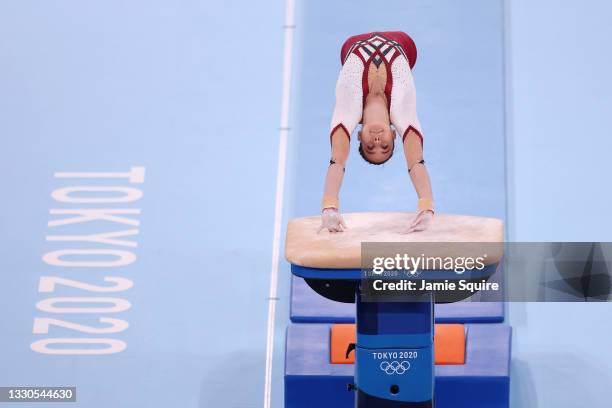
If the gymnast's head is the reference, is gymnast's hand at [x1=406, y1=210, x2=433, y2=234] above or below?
below

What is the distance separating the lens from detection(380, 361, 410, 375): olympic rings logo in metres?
3.92

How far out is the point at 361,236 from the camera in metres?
3.94

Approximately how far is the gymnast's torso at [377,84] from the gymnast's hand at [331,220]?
356 mm

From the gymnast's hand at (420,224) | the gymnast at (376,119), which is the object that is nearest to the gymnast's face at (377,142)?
the gymnast at (376,119)

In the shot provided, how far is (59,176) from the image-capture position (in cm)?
607

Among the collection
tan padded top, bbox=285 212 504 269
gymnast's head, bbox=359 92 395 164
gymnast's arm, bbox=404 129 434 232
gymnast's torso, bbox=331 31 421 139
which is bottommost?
tan padded top, bbox=285 212 504 269

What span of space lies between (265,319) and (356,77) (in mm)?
1673

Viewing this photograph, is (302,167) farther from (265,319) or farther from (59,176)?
(59,176)

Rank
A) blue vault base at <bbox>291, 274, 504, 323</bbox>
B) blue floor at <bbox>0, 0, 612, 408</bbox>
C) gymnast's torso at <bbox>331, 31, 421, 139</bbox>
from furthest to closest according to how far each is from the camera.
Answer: blue floor at <bbox>0, 0, 612, 408</bbox> → blue vault base at <bbox>291, 274, 504, 323</bbox> → gymnast's torso at <bbox>331, 31, 421, 139</bbox>

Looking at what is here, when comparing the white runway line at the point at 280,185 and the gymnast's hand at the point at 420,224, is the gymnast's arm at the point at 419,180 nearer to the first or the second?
the gymnast's hand at the point at 420,224

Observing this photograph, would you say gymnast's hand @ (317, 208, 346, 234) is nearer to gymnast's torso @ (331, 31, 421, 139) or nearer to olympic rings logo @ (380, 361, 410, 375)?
gymnast's torso @ (331, 31, 421, 139)

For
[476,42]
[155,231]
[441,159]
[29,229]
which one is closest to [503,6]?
[476,42]

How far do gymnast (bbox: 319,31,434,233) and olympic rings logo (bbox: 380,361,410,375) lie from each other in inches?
20.6

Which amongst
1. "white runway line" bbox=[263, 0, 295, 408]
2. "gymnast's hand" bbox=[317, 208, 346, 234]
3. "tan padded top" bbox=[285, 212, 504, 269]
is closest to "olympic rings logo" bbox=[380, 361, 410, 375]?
"tan padded top" bbox=[285, 212, 504, 269]
